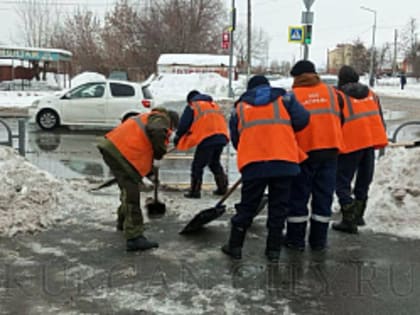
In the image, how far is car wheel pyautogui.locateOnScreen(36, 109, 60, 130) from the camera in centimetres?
1541

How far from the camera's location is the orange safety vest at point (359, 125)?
564cm

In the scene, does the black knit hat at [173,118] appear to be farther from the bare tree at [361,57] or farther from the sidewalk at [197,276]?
the bare tree at [361,57]

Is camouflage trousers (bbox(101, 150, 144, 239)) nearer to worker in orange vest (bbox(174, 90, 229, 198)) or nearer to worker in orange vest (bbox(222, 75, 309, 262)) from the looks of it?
worker in orange vest (bbox(222, 75, 309, 262))

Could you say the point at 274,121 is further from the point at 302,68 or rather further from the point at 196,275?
the point at 196,275

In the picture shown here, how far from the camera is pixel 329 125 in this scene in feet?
16.6

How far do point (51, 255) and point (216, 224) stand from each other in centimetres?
194

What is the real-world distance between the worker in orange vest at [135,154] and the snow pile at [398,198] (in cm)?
268

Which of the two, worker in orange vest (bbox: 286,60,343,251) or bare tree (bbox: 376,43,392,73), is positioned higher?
bare tree (bbox: 376,43,392,73)

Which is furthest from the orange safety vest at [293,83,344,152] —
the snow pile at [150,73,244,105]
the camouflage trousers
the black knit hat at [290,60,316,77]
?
the snow pile at [150,73,244,105]

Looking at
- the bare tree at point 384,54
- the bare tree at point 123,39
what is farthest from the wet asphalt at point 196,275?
the bare tree at point 384,54

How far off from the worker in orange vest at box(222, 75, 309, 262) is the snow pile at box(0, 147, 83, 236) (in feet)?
7.65

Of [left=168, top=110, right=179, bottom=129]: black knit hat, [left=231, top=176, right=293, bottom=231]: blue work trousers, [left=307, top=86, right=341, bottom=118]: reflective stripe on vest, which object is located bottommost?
[left=231, top=176, right=293, bottom=231]: blue work trousers

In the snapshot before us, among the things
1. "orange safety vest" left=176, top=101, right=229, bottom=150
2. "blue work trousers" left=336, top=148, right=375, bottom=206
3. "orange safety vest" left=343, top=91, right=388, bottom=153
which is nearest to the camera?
"orange safety vest" left=343, top=91, right=388, bottom=153

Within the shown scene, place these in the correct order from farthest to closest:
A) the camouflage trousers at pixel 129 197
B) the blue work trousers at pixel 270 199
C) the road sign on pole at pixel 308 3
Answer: the road sign on pole at pixel 308 3, the camouflage trousers at pixel 129 197, the blue work trousers at pixel 270 199
